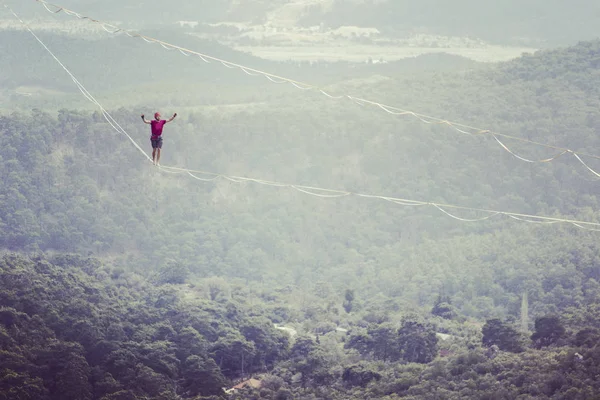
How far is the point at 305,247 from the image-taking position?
93062 mm

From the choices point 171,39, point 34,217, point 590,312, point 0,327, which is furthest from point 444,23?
point 0,327

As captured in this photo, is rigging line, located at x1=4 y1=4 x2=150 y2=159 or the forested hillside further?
the forested hillside

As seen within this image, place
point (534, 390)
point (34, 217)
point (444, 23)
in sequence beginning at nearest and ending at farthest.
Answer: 1. point (534, 390)
2. point (34, 217)
3. point (444, 23)

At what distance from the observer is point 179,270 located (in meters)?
82.6

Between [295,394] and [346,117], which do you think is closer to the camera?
[295,394]

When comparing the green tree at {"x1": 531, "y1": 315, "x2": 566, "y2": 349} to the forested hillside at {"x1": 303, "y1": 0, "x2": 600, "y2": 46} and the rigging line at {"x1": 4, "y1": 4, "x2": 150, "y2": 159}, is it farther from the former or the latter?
the forested hillside at {"x1": 303, "y1": 0, "x2": 600, "y2": 46}

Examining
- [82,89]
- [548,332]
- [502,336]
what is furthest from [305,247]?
[548,332]

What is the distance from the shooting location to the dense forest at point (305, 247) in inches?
2307

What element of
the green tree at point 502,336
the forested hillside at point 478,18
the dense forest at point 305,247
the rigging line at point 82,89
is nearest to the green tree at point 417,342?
the dense forest at point 305,247

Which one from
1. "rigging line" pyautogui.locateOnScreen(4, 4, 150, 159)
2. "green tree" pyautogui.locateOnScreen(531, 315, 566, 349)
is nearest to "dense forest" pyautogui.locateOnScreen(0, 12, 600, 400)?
"green tree" pyautogui.locateOnScreen(531, 315, 566, 349)

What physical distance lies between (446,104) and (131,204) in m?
28.3

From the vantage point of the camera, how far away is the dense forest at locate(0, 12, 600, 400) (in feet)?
192

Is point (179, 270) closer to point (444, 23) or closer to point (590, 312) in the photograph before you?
point (590, 312)

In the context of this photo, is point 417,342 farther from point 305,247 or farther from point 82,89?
point 82,89
